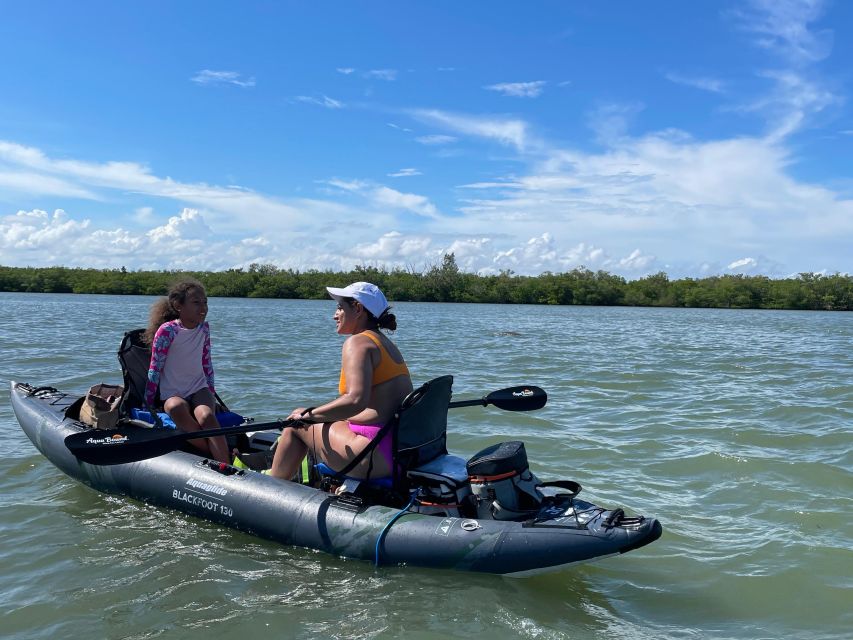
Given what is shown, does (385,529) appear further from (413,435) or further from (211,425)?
(211,425)

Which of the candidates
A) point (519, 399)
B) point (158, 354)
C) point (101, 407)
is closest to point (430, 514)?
point (519, 399)

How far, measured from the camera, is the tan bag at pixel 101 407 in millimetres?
5699

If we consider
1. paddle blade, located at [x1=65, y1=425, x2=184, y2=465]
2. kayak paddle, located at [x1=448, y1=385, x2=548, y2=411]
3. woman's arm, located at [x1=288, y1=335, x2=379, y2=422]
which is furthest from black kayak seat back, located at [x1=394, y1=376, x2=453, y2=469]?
paddle blade, located at [x1=65, y1=425, x2=184, y2=465]

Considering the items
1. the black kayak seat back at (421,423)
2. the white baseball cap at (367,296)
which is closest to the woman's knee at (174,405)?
the white baseball cap at (367,296)

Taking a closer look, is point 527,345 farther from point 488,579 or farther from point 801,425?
point 488,579

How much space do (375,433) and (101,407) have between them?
276 cm

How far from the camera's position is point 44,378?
11.0 meters

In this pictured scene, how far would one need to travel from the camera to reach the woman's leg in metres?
4.47

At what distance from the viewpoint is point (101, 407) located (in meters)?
5.86

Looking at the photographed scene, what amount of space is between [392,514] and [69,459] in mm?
3116

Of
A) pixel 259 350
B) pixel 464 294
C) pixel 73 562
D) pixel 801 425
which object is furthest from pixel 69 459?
pixel 464 294

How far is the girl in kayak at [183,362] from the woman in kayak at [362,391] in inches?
53.1

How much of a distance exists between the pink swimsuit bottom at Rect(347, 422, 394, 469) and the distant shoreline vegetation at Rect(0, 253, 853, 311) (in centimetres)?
5239

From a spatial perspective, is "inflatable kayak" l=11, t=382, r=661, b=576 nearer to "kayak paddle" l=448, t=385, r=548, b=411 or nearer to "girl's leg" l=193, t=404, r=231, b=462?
"girl's leg" l=193, t=404, r=231, b=462
